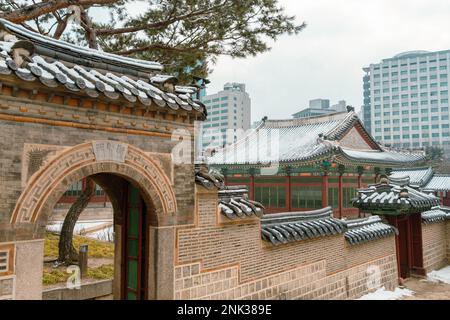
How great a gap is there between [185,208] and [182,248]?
0.69m

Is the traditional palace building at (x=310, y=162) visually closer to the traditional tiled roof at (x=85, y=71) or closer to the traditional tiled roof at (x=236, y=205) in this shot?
the traditional tiled roof at (x=236, y=205)

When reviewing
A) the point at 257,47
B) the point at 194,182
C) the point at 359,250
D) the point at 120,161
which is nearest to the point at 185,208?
the point at 194,182

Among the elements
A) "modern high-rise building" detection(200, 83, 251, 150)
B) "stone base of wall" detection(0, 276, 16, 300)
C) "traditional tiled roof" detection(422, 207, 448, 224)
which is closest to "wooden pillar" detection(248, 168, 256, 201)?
"traditional tiled roof" detection(422, 207, 448, 224)

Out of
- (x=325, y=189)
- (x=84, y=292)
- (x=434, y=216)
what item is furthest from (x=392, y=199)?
(x=84, y=292)

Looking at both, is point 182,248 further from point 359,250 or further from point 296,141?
point 296,141

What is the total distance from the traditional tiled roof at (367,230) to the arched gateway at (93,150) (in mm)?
5769

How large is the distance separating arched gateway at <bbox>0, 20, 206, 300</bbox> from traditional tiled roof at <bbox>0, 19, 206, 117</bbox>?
2 cm

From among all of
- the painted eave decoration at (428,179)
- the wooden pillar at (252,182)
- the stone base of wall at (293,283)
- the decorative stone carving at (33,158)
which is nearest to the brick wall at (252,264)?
the stone base of wall at (293,283)

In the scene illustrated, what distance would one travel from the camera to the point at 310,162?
65.1ft

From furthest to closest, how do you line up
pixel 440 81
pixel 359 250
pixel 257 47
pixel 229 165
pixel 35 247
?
1. pixel 440 81
2. pixel 229 165
3. pixel 257 47
4. pixel 359 250
5. pixel 35 247

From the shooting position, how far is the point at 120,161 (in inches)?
232

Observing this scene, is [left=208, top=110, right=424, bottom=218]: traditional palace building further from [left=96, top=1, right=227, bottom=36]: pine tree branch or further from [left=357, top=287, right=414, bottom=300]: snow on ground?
[left=96, top=1, right=227, bottom=36]: pine tree branch

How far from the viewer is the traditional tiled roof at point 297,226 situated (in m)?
8.16

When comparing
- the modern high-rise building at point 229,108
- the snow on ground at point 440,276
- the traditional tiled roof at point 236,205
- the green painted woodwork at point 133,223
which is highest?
the modern high-rise building at point 229,108
